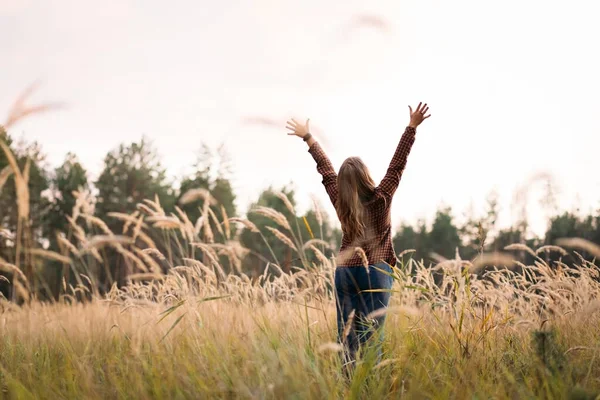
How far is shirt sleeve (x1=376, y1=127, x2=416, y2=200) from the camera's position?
3.96 m

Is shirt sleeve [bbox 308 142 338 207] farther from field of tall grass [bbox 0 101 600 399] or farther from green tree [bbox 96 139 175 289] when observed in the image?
green tree [bbox 96 139 175 289]

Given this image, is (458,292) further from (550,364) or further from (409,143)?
(409,143)

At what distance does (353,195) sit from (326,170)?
2.15 feet

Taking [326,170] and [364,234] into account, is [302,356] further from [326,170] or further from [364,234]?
[326,170]

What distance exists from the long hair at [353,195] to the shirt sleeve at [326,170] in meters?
0.34

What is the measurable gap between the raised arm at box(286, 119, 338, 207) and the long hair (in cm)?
32

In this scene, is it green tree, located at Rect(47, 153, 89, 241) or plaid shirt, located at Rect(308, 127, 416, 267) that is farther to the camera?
green tree, located at Rect(47, 153, 89, 241)

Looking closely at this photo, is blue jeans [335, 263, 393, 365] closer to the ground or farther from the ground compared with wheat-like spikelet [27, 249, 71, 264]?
closer to the ground

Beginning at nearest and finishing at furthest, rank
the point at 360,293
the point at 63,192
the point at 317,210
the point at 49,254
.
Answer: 1. the point at 360,293
2. the point at 317,210
3. the point at 49,254
4. the point at 63,192

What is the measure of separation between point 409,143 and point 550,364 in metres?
1.87

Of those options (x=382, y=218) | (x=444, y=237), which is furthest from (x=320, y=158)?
(x=444, y=237)

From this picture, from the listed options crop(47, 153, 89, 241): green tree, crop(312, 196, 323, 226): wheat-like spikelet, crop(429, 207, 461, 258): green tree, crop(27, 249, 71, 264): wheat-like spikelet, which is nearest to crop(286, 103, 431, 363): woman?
crop(312, 196, 323, 226): wheat-like spikelet

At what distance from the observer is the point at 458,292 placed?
3.44 metres

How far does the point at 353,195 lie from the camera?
386cm
